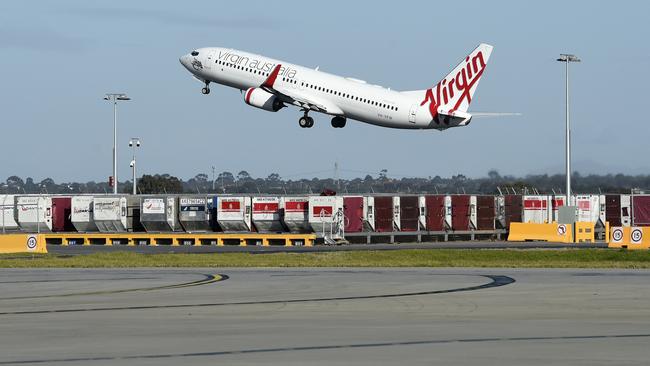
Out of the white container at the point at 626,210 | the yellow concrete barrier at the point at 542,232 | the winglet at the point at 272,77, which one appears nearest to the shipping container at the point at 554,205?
the white container at the point at 626,210

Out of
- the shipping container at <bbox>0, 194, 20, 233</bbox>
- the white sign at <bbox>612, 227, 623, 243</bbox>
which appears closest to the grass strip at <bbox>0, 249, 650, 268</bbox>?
the white sign at <bbox>612, 227, 623, 243</bbox>

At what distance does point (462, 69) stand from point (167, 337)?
65550mm

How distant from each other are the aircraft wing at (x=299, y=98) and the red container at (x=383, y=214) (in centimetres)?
640

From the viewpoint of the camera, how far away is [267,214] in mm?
84062

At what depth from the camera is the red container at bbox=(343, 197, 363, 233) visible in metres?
80.9

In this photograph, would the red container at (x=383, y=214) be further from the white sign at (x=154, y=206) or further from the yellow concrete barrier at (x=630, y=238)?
the yellow concrete barrier at (x=630, y=238)

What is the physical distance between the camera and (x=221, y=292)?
34000 millimetres

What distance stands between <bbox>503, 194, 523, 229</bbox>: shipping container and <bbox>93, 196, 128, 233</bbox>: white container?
27060 mm

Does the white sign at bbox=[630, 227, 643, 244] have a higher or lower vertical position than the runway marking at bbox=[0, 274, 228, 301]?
higher

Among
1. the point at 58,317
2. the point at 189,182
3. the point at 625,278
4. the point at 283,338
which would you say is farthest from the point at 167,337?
the point at 189,182

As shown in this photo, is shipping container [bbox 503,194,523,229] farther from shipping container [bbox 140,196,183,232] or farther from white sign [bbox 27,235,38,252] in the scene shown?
white sign [bbox 27,235,38,252]

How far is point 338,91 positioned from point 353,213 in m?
7.88

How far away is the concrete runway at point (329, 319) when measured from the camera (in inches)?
756

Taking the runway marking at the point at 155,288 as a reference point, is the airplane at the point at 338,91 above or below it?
above
